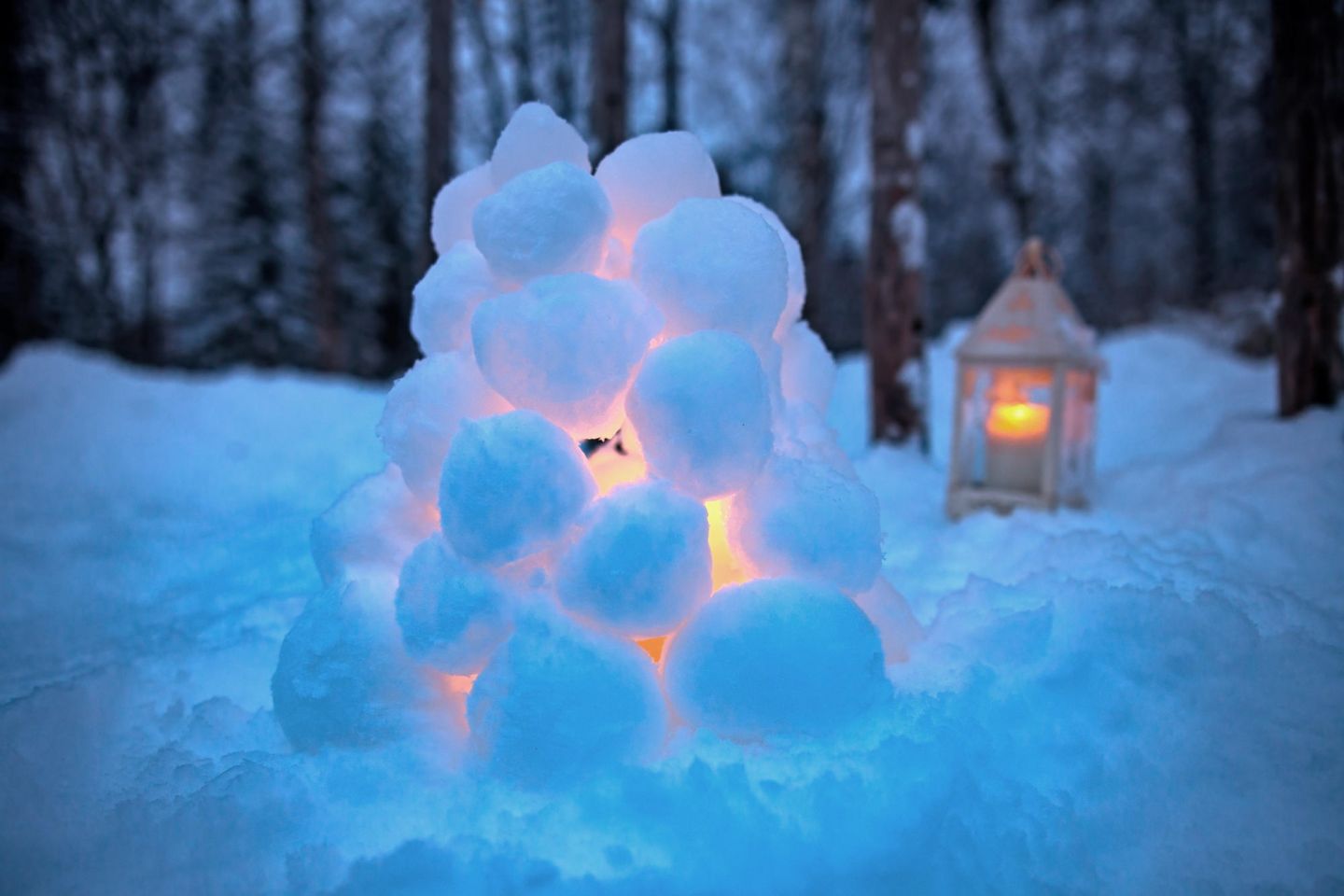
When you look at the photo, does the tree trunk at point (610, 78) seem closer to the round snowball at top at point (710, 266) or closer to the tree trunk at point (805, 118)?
the tree trunk at point (805, 118)

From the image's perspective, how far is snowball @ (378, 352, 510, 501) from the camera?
5.23 ft

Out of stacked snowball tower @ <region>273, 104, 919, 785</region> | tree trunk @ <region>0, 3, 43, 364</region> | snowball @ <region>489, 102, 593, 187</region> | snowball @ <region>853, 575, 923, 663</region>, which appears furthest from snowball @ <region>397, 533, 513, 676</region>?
tree trunk @ <region>0, 3, 43, 364</region>

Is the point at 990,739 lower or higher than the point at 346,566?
lower

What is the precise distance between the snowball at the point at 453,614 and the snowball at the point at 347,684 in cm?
8

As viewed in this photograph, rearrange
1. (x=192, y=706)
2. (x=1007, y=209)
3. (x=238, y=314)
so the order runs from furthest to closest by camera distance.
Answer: (x=238, y=314) → (x=1007, y=209) → (x=192, y=706)

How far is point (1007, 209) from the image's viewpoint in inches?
349

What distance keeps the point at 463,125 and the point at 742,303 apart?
40.4 ft

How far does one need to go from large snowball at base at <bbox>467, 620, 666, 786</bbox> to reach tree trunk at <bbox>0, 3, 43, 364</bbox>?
10130mm

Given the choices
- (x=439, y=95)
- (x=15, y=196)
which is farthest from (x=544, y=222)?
(x=15, y=196)

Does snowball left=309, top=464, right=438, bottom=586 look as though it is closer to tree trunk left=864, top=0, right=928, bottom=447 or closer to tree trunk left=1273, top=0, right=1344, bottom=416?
tree trunk left=864, top=0, right=928, bottom=447

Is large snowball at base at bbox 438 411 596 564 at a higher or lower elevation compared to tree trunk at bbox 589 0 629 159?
lower

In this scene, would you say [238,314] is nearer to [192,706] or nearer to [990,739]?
[192,706]

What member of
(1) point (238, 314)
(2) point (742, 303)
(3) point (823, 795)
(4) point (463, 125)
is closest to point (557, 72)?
(4) point (463, 125)

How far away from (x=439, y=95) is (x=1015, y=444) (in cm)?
546
